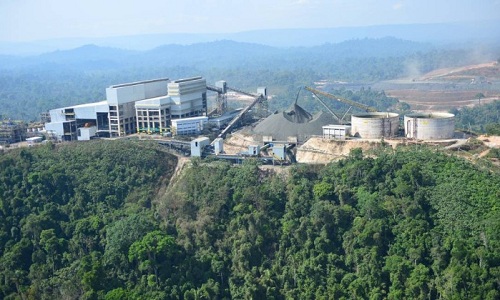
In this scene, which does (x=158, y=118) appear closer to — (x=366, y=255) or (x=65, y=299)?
(x=65, y=299)

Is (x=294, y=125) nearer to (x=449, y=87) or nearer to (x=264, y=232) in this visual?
(x=264, y=232)

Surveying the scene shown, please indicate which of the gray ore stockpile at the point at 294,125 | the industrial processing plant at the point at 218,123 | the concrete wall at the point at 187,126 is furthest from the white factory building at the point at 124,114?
the gray ore stockpile at the point at 294,125

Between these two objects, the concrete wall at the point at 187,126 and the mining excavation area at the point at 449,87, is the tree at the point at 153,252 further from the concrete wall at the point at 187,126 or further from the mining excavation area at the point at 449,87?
the mining excavation area at the point at 449,87

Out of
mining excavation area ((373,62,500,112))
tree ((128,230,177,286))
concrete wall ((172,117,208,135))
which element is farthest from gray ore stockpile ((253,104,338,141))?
mining excavation area ((373,62,500,112))

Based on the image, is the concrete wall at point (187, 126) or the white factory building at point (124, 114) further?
the white factory building at point (124, 114)

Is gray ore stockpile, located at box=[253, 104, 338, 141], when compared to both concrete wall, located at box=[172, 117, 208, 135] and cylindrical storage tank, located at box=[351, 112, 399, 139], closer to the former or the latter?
cylindrical storage tank, located at box=[351, 112, 399, 139]

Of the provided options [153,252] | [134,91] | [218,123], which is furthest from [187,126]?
[153,252]

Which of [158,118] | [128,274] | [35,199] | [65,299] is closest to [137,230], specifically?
[128,274]
